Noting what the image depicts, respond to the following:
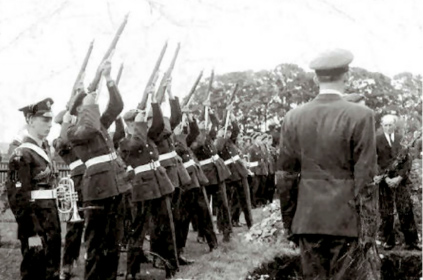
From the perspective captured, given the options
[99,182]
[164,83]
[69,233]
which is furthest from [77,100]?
[69,233]

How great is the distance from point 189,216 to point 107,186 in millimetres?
2897

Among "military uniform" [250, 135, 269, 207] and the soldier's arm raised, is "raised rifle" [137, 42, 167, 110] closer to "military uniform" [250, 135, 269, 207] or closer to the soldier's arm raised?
the soldier's arm raised

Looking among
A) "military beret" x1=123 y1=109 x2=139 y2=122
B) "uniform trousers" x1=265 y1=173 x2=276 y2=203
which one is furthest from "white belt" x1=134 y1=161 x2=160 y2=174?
"uniform trousers" x1=265 y1=173 x2=276 y2=203

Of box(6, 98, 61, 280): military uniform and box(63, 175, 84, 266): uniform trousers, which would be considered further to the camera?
box(63, 175, 84, 266): uniform trousers

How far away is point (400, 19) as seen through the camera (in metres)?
5.78

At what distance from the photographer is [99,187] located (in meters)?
6.37

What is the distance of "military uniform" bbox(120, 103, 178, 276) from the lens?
286 inches

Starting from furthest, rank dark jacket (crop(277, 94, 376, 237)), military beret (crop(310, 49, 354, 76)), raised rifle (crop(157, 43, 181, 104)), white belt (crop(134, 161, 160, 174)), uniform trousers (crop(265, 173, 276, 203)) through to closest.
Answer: uniform trousers (crop(265, 173, 276, 203)), raised rifle (crop(157, 43, 181, 104)), white belt (crop(134, 161, 160, 174)), military beret (crop(310, 49, 354, 76)), dark jacket (crop(277, 94, 376, 237))

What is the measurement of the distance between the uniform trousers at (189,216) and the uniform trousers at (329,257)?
478cm

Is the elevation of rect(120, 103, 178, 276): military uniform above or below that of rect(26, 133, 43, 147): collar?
below

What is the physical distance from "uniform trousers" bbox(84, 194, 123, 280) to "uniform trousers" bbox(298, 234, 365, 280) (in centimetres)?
283

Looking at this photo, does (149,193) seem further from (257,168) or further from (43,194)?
(257,168)

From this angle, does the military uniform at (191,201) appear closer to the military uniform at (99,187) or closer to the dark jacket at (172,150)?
the dark jacket at (172,150)

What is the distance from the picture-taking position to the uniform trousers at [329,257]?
3943mm
